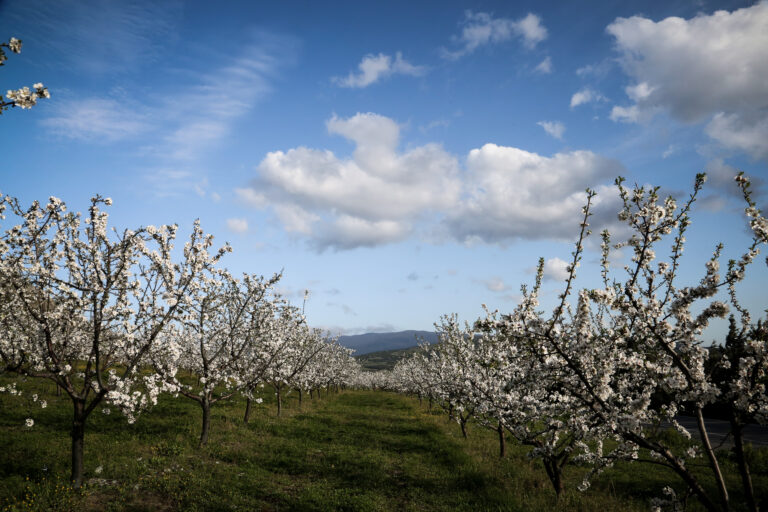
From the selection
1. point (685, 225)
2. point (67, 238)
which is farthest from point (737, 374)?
point (67, 238)

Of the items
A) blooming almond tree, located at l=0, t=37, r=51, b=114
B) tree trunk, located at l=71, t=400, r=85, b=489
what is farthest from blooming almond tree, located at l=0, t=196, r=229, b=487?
blooming almond tree, located at l=0, t=37, r=51, b=114

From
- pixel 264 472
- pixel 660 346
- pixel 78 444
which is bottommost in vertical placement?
pixel 264 472

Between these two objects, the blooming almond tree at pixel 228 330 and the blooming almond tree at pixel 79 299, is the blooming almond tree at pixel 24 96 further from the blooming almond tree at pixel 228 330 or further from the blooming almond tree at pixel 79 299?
the blooming almond tree at pixel 228 330

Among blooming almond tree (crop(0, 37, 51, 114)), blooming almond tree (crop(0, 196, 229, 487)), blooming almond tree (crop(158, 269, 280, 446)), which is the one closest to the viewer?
blooming almond tree (crop(0, 37, 51, 114))

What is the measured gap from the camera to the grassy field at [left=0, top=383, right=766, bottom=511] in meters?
11.5

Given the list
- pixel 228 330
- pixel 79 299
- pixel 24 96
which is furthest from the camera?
pixel 228 330

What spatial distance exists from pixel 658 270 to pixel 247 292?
17.9 metres

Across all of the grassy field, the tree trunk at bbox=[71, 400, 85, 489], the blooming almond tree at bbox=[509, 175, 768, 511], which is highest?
the blooming almond tree at bbox=[509, 175, 768, 511]

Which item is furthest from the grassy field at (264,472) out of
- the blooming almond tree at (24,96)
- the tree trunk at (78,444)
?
the blooming almond tree at (24,96)

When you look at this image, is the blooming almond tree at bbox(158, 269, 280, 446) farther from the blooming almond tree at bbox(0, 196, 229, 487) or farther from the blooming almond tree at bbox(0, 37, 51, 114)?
the blooming almond tree at bbox(0, 37, 51, 114)

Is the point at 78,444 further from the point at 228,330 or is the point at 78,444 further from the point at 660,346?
the point at 660,346

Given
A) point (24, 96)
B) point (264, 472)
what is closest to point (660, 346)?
point (24, 96)

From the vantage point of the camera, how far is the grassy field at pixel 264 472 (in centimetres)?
1146

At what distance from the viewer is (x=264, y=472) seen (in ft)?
48.3
